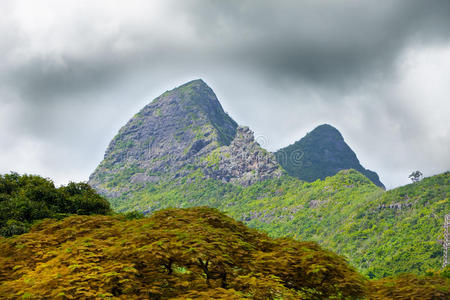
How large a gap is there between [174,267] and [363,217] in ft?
436

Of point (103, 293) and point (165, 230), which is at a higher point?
point (165, 230)

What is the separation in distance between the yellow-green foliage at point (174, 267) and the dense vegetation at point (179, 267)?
3cm

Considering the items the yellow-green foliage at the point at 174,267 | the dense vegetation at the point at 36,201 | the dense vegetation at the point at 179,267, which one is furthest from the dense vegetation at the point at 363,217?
the yellow-green foliage at the point at 174,267

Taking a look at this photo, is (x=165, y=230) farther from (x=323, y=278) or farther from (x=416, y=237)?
(x=416, y=237)

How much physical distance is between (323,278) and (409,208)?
12740 centimetres

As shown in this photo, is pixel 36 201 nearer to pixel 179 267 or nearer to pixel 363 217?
pixel 179 267

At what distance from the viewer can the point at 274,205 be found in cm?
17900

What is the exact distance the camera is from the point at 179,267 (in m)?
11.3

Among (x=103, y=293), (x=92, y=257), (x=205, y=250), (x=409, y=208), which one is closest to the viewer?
(x=103, y=293)

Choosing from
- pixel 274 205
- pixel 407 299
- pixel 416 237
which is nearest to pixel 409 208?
pixel 416 237

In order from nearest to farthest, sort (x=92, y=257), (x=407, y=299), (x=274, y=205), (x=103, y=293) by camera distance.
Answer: (x=103, y=293) → (x=92, y=257) → (x=407, y=299) → (x=274, y=205)

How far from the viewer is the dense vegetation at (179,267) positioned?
29.7 feet

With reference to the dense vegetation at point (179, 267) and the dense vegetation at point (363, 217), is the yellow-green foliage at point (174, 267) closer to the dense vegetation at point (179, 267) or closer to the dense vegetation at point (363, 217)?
the dense vegetation at point (179, 267)

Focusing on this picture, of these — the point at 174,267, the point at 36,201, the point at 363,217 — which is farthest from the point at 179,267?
the point at 363,217
